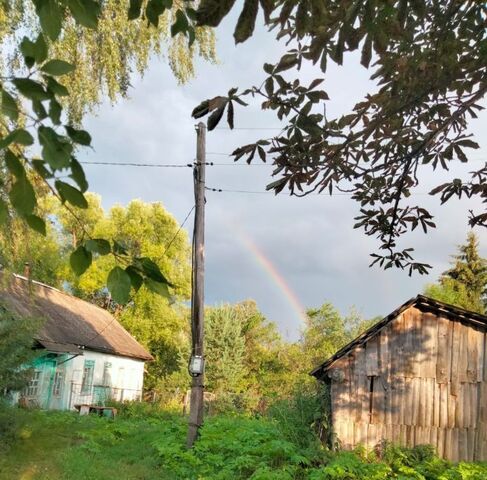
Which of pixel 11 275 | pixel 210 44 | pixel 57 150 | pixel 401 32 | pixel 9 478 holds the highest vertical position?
pixel 210 44

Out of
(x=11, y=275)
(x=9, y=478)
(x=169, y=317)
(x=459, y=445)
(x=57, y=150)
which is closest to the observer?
(x=57, y=150)

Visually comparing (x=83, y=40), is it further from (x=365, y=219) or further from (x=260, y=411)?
(x=260, y=411)

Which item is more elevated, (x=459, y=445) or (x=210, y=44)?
(x=210, y=44)

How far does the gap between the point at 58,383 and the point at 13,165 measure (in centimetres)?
2396

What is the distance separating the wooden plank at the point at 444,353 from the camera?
540 inches

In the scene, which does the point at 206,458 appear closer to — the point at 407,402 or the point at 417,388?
the point at 407,402

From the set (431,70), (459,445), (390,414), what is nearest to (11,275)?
(431,70)

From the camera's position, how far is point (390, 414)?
1380 cm

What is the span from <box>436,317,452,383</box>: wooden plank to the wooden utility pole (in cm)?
591

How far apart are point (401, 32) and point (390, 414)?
1201 centimetres

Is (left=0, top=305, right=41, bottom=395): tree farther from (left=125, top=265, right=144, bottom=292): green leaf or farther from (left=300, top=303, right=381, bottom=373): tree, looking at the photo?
(left=300, top=303, right=381, bottom=373): tree

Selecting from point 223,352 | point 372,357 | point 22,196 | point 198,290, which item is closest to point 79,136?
point 22,196

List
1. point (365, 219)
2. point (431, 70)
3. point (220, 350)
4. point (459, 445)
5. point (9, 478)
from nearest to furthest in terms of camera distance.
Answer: point (431, 70)
point (365, 219)
point (9, 478)
point (459, 445)
point (220, 350)

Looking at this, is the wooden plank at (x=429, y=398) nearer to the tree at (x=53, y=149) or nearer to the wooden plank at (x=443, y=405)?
the wooden plank at (x=443, y=405)
